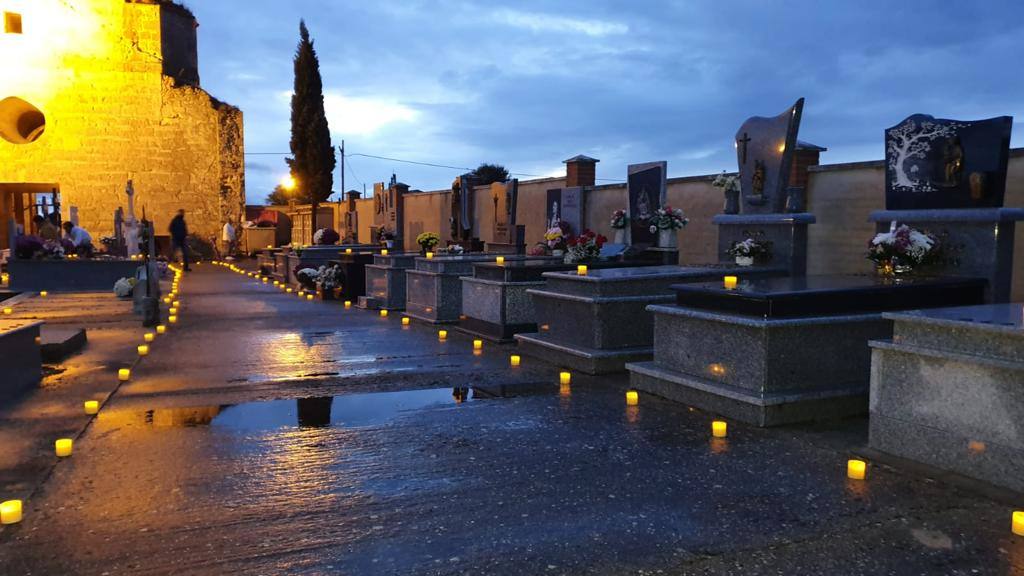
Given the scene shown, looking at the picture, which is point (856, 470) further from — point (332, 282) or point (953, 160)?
point (332, 282)

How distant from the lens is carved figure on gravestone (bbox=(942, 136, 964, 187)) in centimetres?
689

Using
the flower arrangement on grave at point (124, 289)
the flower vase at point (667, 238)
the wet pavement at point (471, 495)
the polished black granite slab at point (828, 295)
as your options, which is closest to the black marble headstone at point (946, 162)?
the polished black granite slab at point (828, 295)

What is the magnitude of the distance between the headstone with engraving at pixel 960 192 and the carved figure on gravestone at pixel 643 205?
4.17 meters

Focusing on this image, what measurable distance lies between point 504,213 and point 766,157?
37.1ft

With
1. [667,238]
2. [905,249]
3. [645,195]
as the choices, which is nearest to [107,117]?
[645,195]

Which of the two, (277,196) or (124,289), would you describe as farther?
(277,196)

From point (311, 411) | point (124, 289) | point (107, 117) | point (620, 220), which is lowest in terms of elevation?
point (311, 411)

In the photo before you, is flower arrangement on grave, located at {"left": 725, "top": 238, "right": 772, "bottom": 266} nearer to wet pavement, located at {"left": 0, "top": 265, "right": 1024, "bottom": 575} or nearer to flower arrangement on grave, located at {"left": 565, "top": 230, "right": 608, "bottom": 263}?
flower arrangement on grave, located at {"left": 565, "top": 230, "right": 608, "bottom": 263}

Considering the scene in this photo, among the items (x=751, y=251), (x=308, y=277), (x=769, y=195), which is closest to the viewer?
(x=751, y=251)

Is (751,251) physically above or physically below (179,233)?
below

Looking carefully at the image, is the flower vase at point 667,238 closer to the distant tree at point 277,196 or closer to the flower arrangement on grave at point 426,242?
the flower arrangement on grave at point 426,242

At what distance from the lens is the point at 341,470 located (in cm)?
432

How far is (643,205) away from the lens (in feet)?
37.2

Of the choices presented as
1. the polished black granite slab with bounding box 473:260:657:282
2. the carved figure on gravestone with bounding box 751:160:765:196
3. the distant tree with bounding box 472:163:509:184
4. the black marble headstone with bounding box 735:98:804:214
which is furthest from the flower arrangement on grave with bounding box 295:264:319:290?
the distant tree with bounding box 472:163:509:184
